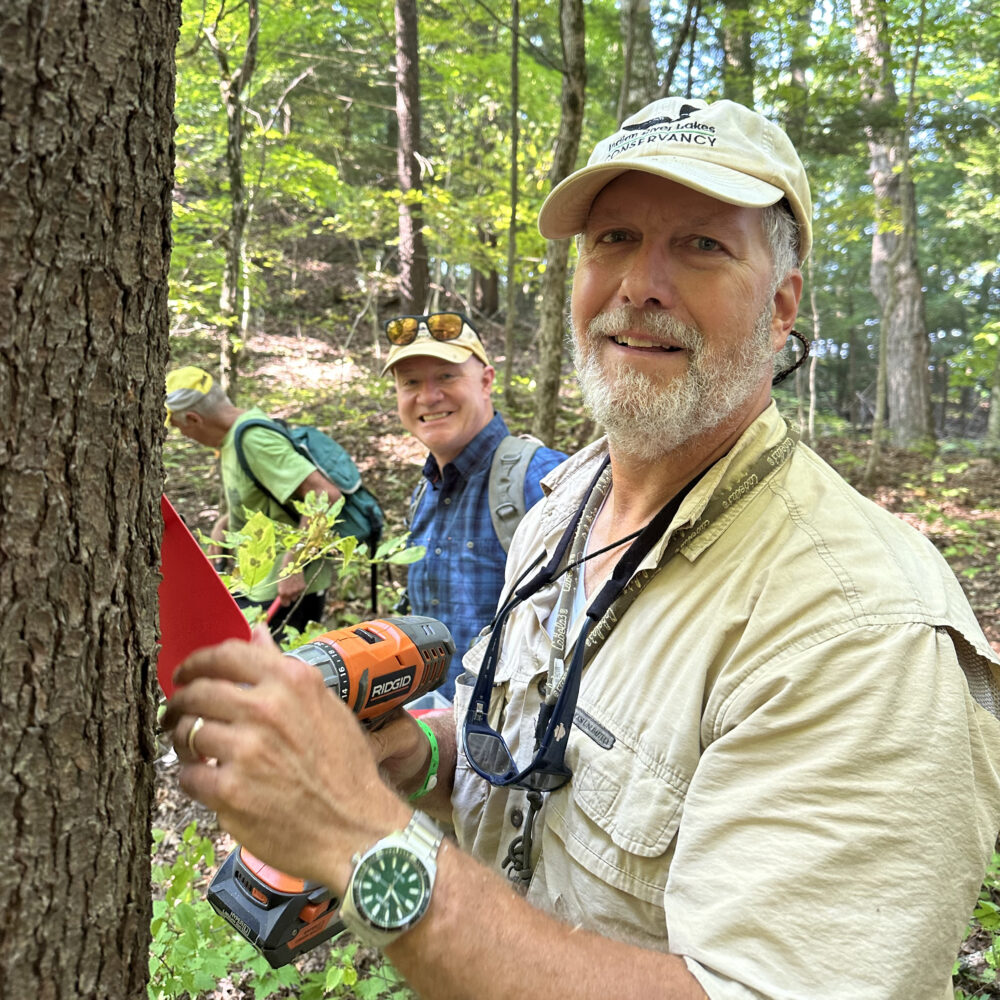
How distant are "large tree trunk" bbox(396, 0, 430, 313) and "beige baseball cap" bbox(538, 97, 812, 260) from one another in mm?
8747

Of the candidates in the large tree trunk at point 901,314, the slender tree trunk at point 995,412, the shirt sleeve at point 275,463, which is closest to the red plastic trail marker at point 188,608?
the shirt sleeve at point 275,463

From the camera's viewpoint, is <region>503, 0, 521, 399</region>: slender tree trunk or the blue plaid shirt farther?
<region>503, 0, 521, 399</region>: slender tree trunk

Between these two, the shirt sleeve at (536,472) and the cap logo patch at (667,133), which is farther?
the shirt sleeve at (536,472)

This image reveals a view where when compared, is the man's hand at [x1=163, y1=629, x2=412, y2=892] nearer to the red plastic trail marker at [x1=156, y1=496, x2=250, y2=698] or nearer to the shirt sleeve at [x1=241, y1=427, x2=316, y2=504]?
the red plastic trail marker at [x1=156, y1=496, x2=250, y2=698]

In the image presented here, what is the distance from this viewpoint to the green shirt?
4.28 meters

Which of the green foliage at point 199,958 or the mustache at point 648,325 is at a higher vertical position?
the mustache at point 648,325

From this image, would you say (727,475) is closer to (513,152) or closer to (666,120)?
(666,120)

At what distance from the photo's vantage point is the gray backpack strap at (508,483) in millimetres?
3330

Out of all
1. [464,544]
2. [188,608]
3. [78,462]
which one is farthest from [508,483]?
[78,462]

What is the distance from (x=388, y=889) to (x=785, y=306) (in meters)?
1.80

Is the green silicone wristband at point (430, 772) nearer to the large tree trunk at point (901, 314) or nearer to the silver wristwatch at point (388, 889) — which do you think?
Result: the silver wristwatch at point (388, 889)

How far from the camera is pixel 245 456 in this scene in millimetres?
4375

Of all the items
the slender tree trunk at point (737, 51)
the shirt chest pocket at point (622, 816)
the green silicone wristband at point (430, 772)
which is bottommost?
the green silicone wristband at point (430, 772)

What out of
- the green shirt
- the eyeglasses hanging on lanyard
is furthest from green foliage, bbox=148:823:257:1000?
the green shirt
